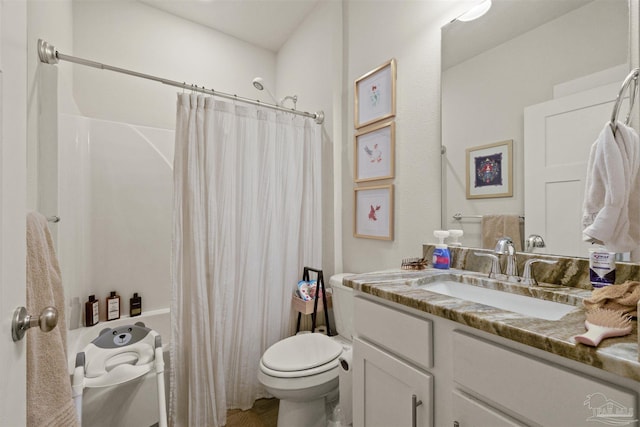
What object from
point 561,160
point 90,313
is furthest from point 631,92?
point 90,313

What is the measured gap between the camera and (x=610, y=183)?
80 centimetres

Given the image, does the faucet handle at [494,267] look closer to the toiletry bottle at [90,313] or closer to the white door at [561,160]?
the white door at [561,160]

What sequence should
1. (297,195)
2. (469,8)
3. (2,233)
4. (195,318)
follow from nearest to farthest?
1. (2,233)
2. (469,8)
3. (195,318)
4. (297,195)

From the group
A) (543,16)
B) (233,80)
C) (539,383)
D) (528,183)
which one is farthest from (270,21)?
(539,383)

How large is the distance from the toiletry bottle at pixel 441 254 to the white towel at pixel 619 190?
546mm

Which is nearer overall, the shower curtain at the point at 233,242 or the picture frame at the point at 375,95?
the shower curtain at the point at 233,242

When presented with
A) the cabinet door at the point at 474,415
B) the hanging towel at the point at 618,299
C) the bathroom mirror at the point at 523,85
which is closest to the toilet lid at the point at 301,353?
the cabinet door at the point at 474,415

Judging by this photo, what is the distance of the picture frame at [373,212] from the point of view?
172 centimetres

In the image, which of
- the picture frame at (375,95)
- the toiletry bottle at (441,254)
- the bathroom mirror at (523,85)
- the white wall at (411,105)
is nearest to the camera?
the bathroom mirror at (523,85)

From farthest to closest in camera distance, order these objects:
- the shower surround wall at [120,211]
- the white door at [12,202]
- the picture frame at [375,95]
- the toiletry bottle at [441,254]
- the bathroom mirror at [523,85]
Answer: the shower surround wall at [120,211], the picture frame at [375,95], the toiletry bottle at [441,254], the bathroom mirror at [523,85], the white door at [12,202]

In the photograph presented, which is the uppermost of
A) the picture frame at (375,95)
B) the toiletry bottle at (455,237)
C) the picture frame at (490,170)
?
the picture frame at (375,95)

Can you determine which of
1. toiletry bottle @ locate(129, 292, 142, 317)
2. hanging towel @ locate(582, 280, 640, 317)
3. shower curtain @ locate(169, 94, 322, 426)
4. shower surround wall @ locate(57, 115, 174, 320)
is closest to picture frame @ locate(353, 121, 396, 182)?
shower curtain @ locate(169, 94, 322, 426)

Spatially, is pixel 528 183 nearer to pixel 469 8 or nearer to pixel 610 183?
pixel 610 183

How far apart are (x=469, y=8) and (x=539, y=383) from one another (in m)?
1.50
